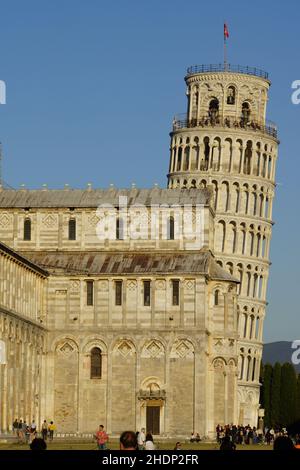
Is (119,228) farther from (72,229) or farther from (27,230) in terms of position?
(27,230)

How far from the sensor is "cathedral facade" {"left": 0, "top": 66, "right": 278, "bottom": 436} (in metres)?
89.8

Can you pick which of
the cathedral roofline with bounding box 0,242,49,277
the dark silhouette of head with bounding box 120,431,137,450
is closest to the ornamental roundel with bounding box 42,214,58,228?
the cathedral roofline with bounding box 0,242,49,277

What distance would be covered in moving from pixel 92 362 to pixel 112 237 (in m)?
9.04

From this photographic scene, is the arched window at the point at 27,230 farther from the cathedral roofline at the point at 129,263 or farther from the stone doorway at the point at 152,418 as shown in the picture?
the stone doorway at the point at 152,418

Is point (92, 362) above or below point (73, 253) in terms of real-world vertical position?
below

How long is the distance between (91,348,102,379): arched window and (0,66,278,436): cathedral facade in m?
0.06

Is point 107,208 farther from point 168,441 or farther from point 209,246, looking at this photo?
point 168,441

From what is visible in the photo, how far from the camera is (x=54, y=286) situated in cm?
9338

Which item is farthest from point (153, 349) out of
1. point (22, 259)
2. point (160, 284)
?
point (22, 259)

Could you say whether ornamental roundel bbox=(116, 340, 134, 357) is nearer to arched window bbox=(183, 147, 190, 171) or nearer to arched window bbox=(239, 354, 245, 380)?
arched window bbox=(239, 354, 245, 380)

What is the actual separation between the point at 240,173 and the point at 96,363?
48122 millimetres

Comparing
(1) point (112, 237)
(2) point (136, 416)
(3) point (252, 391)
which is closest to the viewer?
(2) point (136, 416)

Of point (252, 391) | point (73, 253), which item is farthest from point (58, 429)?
point (252, 391)

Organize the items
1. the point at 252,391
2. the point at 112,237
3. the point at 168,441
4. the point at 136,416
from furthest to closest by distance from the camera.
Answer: the point at 252,391, the point at 112,237, the point at 136,416, the point at 168,441
